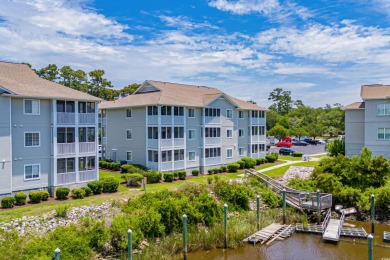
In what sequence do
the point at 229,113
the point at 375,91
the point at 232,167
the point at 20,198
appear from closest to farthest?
the point at 20,198, the point at 375,91, the point at 232,167, the point at 229,113

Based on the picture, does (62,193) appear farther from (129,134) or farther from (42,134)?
(129,134)

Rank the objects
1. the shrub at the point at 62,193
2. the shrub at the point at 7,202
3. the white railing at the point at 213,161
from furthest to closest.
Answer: the white railing at the point at 213,161, the shrub at the point at 62,193, the shrub at the point at 7,202

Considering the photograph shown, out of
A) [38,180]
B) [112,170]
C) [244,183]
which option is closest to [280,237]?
[244,183]

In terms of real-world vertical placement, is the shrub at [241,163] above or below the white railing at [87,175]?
below

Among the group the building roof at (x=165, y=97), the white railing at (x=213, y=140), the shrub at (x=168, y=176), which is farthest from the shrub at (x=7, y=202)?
the white railing at (x=213, y=140)

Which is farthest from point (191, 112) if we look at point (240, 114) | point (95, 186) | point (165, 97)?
point (95, 186)

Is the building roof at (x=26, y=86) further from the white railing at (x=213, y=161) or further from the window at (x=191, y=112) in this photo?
the white railing at (x=213, y=161)
